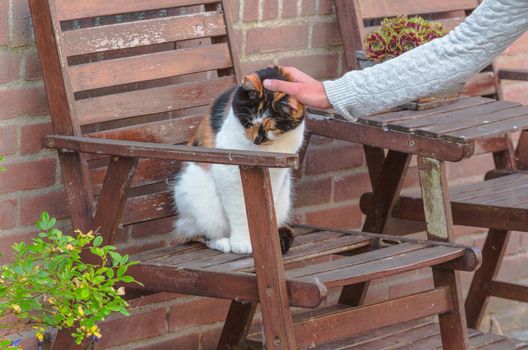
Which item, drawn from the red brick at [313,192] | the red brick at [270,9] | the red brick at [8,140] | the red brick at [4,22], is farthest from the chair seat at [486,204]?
the red brick at [4,22]

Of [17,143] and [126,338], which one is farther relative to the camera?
[126,338]

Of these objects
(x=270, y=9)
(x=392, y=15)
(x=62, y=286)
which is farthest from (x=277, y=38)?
(x=62, y=286)

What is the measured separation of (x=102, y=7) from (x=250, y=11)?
0.57 metres

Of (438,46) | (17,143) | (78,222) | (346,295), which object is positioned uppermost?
(438,46)

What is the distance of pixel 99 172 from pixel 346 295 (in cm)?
101

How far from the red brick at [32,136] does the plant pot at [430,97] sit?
2.98 feet

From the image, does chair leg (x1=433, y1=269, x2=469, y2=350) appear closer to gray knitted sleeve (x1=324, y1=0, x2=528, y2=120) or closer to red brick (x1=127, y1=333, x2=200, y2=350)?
gray knitted sleeve (x1=324, y1=0, x2=528, y2=120)

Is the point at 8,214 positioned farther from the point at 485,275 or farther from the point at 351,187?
the point at 485,275

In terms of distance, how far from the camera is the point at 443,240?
2705 millimetres

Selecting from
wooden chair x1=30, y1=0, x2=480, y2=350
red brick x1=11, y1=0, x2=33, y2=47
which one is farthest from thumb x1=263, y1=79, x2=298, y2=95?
red brick x1=11, y1=0, x2=33, y2=47

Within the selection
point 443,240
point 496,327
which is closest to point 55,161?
point 443,240

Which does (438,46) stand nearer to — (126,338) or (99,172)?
(99,172)

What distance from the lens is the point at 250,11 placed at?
10.6ft

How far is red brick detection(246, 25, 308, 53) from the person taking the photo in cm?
325
